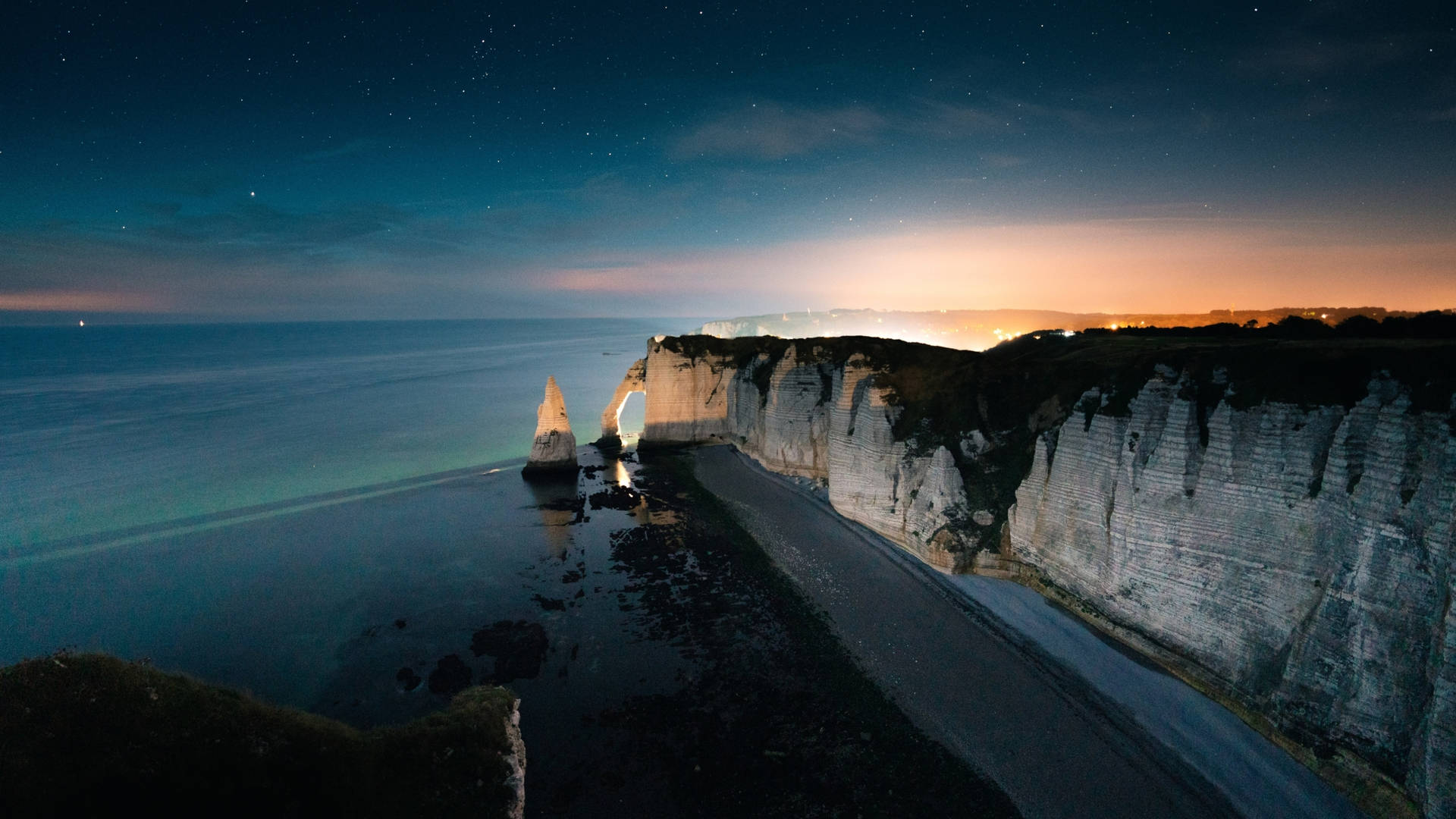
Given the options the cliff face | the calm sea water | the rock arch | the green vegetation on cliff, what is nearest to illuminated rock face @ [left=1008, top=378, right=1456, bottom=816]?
the green vegetation on cliff

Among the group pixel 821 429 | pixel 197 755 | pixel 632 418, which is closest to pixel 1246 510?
pixel 197 755

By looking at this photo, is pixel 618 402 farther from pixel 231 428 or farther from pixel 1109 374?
pixel 1109 374

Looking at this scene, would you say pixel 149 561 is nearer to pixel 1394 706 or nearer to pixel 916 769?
pixel 916 769

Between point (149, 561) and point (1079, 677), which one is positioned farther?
point (149, 561)

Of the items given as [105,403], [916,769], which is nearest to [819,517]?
[916,769]

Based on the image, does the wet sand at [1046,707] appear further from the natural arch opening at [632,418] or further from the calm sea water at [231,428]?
the calm sea water at [231,428]

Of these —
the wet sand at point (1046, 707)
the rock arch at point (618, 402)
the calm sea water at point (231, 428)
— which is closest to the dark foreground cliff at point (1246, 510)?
the wet sand at point (1046, 707)

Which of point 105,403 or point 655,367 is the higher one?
point 655,367
